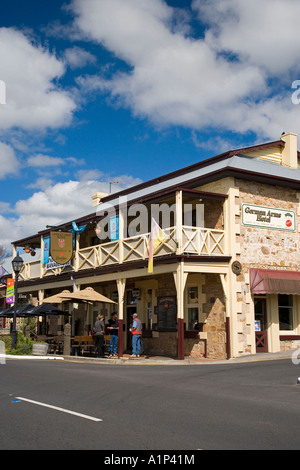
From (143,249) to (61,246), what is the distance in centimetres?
604

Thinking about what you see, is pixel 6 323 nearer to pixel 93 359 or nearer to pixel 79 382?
pixel 93 359

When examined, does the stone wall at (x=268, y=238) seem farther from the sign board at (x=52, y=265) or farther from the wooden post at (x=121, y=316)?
the sign board at (x=52, y=265)

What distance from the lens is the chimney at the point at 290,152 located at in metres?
22.0

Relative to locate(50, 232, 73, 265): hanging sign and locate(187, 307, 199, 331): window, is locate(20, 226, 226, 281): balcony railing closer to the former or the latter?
locate(50, 232, 73, 265): hanging sign

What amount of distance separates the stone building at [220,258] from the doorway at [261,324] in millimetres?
37

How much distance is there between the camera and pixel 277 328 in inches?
766

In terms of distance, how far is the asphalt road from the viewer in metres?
5.79

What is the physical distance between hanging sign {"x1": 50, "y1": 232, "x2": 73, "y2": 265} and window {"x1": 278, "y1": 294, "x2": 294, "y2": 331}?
33.1 ft

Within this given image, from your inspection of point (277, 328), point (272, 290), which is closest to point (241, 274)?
point (272, 290)

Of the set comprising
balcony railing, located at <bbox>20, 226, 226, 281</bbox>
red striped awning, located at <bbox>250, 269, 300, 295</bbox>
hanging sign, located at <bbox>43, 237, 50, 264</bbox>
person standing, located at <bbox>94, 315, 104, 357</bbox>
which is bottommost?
person standing, located at <bbox>94, 315, 104, 357</bbox>

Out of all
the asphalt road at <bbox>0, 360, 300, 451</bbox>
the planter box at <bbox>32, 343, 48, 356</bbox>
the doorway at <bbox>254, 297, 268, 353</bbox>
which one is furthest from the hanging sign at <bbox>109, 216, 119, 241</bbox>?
the asphalt road at <bbox>0, 360, 300, 451</bbox>

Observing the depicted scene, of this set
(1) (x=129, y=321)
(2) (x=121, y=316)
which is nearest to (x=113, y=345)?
(2) (x=121, y=316)

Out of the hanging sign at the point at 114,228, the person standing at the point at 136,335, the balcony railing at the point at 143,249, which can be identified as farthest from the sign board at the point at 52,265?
the person standing at the point at 136,335

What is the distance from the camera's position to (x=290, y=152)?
22.1 m
